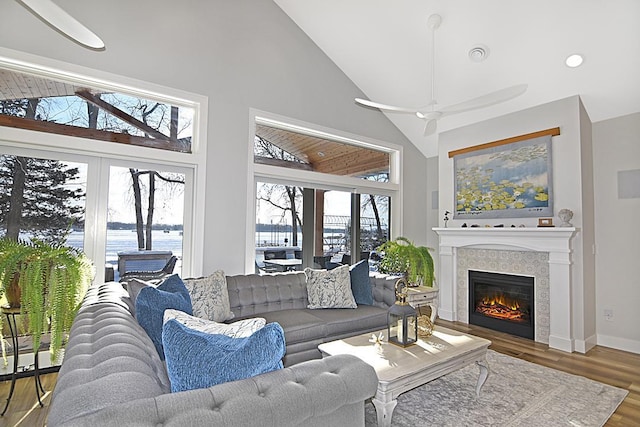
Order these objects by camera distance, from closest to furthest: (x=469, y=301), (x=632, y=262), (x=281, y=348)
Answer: (x=281, y=348) < (x=632, y=262) < (x=469, y=301)

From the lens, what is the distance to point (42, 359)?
3.12 metres

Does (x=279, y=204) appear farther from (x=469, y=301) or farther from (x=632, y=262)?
(x=632, y=262)

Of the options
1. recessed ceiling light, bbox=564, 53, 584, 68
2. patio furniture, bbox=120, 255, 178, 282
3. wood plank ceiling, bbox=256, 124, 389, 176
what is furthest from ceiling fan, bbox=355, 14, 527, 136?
patio furniture, bbox=120, 255, 178, 282

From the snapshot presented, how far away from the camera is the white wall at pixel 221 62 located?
3279 mm

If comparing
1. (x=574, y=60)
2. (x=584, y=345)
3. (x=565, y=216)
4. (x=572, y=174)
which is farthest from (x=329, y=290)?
(x=574, y=60)

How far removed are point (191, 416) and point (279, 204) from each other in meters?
3.73

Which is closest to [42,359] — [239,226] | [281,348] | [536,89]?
[239,226]

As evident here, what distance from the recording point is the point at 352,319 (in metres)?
3.39

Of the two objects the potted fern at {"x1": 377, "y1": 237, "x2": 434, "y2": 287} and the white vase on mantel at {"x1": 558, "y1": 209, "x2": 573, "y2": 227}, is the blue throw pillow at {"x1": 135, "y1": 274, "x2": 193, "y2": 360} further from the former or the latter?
the white vase on mantel at {"x1": 558, "y1": 209, "x2": 573, "y2": 227}

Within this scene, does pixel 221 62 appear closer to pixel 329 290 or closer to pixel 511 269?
pixel 329 290

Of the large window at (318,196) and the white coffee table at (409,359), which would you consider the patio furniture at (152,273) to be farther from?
the white coffee table at (409,359)

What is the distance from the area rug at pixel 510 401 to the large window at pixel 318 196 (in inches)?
81.6

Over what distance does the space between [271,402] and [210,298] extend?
2030mm

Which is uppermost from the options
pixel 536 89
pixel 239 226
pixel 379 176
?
pixel 536 89
